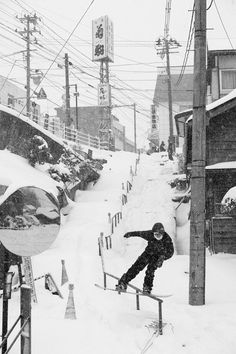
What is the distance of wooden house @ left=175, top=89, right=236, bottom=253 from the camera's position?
16.1 meters

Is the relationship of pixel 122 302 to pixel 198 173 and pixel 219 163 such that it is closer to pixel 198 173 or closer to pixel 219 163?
pixel 198 173

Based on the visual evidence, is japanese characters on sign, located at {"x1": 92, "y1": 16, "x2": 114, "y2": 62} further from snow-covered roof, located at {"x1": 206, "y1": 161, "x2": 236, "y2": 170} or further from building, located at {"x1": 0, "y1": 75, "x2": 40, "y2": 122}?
snow-covered roof, located at {"x1": 206, "y1": 161, "x2": 236, "y2": 170}

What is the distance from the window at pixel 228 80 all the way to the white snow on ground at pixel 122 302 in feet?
23.9

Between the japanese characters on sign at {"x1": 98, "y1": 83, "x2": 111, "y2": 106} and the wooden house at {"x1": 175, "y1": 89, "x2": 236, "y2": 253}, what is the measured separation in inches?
854

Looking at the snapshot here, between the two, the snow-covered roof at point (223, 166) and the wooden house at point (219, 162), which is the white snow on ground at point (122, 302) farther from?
the snow-covered roof at point (223, 166)

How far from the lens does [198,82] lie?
366 inches

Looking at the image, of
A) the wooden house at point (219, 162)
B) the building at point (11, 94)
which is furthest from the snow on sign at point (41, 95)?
the wooden house at point (219, 162)

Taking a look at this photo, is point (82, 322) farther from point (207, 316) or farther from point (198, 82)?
point (198, 82)

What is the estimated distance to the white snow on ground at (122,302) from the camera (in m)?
6.54

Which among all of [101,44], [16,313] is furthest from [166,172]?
[16,313]

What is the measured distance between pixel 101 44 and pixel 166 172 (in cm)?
1527

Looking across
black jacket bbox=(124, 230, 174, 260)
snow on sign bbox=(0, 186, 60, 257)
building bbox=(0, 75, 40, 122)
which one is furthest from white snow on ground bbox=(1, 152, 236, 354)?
building bbox=(0, 75, 40, 122)

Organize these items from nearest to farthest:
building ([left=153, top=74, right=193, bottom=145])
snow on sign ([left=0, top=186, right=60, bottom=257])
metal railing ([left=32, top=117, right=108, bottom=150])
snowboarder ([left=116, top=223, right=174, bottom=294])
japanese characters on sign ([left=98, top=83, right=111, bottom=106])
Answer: snow on sign ([left=0, top=186, right=60, bottom=257]) → snowboarder ([left=116, top=223, right=174, bottom=294]) → metal railing ([left=32, top=117, right=108, bottom=150]) → japanese characters on sign ([left=98, top=83, right=111, bottom=106]) → building ([left=153, top=74, right=193, bottom=145])

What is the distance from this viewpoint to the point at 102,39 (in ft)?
126
